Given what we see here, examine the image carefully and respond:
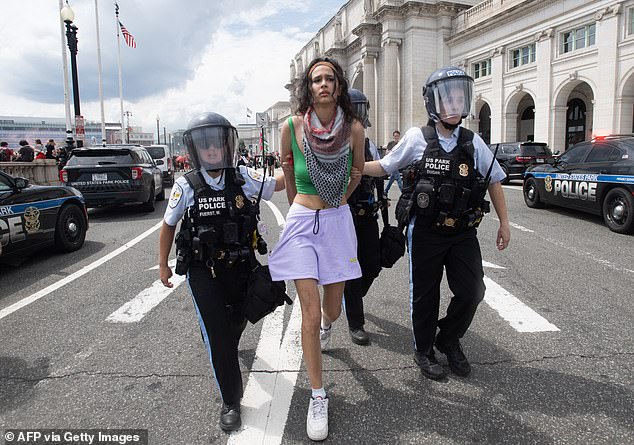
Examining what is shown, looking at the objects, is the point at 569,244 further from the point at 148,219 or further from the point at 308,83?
the point at 148,219

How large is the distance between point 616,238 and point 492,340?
5727mm

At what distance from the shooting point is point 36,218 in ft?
22.4

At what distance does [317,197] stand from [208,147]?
27.9 inches

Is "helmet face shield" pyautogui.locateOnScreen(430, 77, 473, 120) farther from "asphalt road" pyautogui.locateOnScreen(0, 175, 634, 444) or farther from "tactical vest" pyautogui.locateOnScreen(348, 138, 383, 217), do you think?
"asphalt road" pyautogui.locateOnScreen(0, 175, 634, 444)

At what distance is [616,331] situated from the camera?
3906 millimetres

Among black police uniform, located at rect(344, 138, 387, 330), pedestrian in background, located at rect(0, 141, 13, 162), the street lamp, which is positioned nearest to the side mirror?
black police uniform, located at rect(344, 138, 387, 330)

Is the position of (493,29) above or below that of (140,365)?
above

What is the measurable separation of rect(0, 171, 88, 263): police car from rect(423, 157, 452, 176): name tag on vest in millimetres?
5647

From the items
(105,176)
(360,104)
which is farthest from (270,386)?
(105,176)

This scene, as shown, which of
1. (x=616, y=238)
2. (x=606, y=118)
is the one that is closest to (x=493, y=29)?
(x=606, y=118)

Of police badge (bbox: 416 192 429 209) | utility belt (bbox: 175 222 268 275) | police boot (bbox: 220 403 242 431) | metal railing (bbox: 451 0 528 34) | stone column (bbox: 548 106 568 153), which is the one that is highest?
metal railing (bbox: 451 0 528 34)

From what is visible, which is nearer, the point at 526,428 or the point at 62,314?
the point at 526,428

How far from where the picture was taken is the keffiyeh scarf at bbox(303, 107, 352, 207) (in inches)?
105

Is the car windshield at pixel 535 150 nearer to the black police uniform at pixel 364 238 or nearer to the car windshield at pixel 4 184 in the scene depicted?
the black police uniform at pixel 364 238
